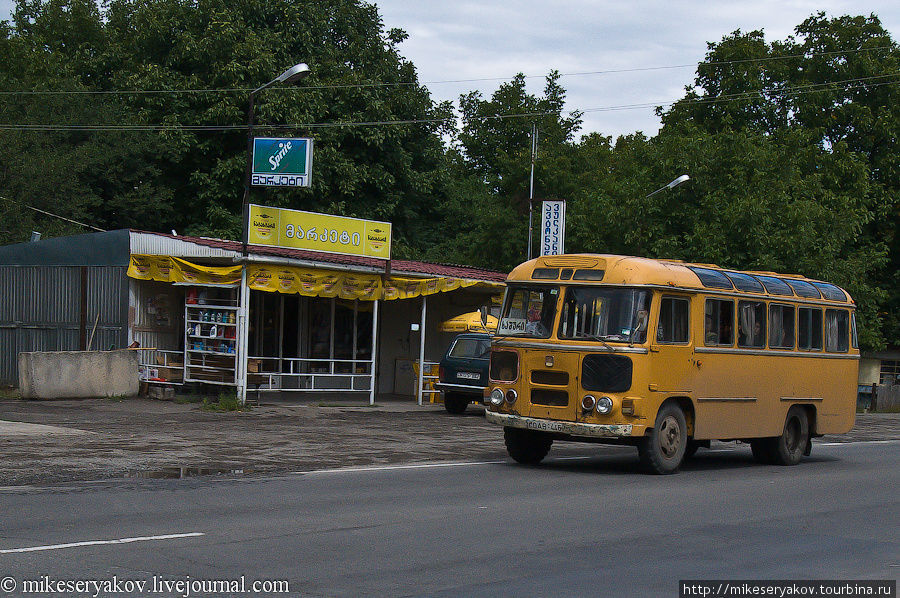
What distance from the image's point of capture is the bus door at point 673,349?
14367 mm

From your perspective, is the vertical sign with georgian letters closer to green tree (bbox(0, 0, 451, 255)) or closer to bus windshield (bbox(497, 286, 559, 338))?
green tree (bbox(0, 0, 451, 255))

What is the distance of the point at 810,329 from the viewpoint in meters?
17.6

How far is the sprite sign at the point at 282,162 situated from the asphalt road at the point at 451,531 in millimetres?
10644

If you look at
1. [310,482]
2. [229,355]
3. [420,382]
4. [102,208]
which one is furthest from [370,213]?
[310,482]

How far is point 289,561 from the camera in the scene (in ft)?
26.0

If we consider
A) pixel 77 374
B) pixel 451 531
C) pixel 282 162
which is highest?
pixel 282 162

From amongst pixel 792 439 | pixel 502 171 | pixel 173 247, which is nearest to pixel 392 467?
pixel 792 439

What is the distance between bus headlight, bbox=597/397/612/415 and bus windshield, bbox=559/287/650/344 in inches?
31.9

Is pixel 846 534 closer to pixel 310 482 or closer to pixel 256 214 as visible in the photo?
pixel 310 482

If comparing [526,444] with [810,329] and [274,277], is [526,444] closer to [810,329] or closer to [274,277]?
[810,329]

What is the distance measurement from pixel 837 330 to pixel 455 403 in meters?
9.94

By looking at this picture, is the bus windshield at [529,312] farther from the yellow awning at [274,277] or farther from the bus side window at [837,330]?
the yellow awning at [274,277]

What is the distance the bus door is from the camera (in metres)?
14.4

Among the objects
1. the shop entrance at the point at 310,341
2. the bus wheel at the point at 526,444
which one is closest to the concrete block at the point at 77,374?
the shop entrance at the point at 310,341
